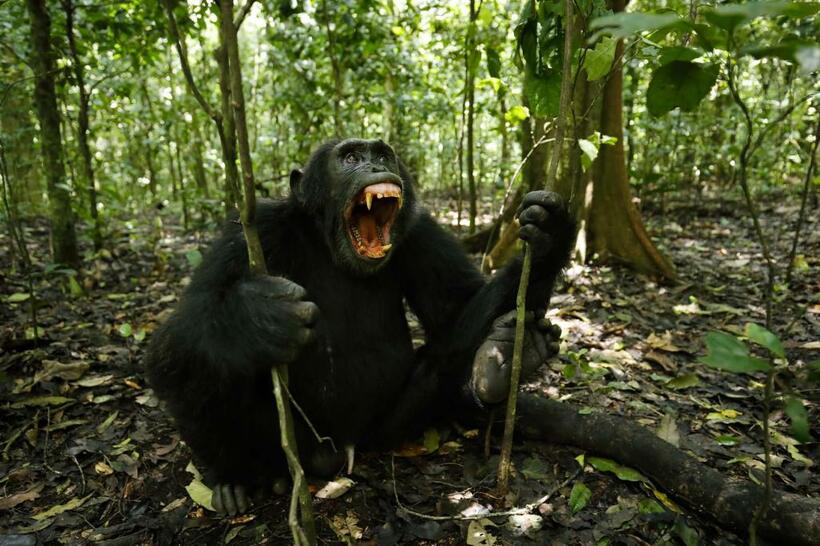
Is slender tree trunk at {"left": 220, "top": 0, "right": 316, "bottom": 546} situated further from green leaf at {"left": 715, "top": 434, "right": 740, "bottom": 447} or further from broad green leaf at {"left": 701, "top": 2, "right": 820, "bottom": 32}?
green leaf at {"left": 715, "top": 434, "right": 740, "bottom": 447}

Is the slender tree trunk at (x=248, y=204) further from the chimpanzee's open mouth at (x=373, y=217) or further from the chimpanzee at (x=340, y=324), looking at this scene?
the chimpanzee's open mouth at (x=373, y=217)

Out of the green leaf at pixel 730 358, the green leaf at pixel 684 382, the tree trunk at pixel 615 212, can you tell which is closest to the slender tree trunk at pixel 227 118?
the green leaf at pixel 730 358

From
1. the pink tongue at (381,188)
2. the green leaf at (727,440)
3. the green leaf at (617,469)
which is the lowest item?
the green leaf at (727,440)

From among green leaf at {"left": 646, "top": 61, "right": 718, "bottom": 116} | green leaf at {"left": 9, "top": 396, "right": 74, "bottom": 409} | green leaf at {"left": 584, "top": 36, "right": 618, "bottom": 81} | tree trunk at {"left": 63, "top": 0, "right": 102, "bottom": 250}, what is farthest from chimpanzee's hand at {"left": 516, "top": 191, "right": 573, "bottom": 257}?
tree trunk at {"left": 63, "top": 0, "right": 102, "bottom": 250}

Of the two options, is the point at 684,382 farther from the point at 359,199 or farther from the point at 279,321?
the point at 279,321

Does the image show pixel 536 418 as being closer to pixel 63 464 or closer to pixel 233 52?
pixel 233 52

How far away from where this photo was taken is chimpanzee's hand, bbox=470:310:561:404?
3.15 meters

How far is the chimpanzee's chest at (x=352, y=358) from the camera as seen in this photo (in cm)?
338

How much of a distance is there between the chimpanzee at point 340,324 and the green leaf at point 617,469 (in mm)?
655

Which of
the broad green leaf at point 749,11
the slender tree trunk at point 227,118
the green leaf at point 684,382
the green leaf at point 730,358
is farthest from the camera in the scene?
the green leaf at point 684,382

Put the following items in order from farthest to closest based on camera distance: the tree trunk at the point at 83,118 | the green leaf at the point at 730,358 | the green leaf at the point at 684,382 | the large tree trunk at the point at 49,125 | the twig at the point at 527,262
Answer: the tree trunk at the point at 83,118, the large tree trunk at the point at 49,125, the green leaf at the point at 684,382, the twig at the point at 527,262, the green leaf at the point at 730,358

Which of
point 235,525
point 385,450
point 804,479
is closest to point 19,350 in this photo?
point 235,525

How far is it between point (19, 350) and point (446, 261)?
3.61m

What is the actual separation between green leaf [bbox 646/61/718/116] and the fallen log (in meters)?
1.87
